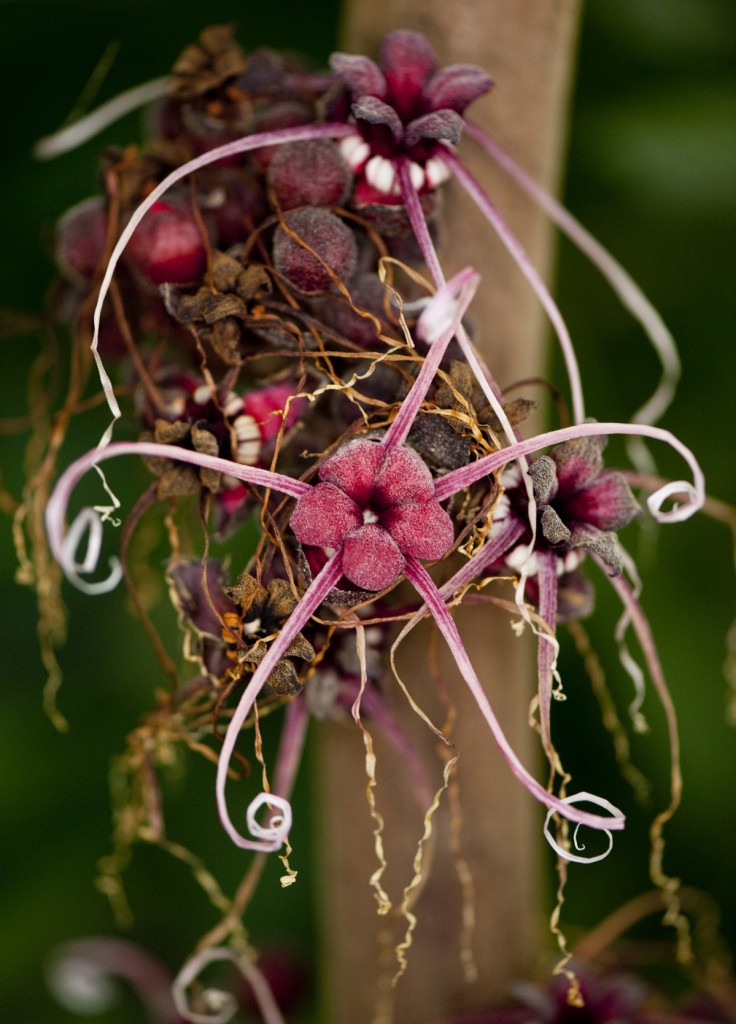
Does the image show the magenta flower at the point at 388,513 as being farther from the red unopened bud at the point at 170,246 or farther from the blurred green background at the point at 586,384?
the blurred green background at the point at 586,384

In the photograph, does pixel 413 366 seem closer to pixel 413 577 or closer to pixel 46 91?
pixel 413 577

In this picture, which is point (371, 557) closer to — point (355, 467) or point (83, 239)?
point (355, 467)

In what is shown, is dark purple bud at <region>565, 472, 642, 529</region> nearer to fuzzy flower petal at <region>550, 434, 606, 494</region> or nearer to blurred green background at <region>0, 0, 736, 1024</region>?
fuzzy flower petal at <region>550, 434, 606, 494</region>

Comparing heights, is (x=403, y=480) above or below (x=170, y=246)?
below

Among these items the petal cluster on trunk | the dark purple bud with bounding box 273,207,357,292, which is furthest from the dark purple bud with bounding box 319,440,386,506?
the dark purple bud with bounding box 273,207,357,292

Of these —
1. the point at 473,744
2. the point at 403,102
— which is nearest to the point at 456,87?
the point at 403,102

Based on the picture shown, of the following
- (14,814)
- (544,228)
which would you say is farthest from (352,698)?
(14,814)
